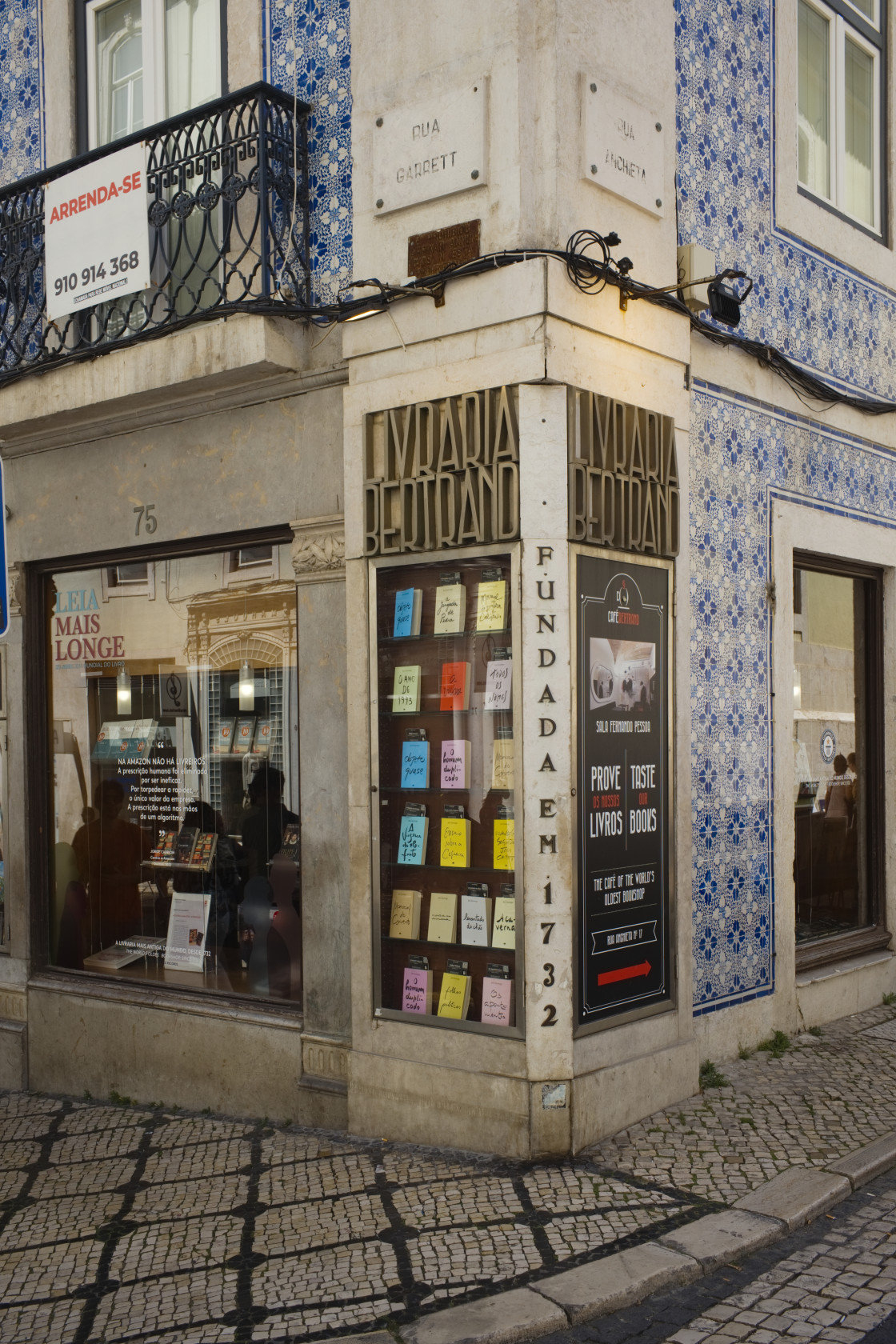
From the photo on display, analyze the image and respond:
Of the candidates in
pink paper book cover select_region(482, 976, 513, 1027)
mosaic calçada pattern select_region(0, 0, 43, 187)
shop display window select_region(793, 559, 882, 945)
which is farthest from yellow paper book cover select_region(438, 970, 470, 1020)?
mosaic calçada pattern select_region(0, 0, 43, 187)

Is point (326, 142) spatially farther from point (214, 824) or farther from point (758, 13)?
point (214, 824)

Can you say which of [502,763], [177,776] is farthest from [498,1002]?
[177,776]

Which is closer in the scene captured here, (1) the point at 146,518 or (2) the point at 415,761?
(2) the point at 415,761

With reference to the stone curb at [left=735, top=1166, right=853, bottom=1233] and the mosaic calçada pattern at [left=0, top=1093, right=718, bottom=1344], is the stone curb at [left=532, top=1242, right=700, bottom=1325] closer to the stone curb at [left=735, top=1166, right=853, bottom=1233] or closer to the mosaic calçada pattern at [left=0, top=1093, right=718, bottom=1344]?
the mosaic calçada pattern at [left=0, top=1093, right=718, bottom=1344]

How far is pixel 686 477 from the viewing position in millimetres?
6395

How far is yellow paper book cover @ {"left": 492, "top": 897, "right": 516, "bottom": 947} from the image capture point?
5629 mm

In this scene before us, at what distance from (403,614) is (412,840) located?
1.10m

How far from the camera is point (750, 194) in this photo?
7266 mm

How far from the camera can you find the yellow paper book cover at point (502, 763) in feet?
18.7

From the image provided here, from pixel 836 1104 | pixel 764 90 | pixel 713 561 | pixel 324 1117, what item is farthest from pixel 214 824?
pixel 764 90

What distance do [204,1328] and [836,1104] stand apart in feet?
11.1

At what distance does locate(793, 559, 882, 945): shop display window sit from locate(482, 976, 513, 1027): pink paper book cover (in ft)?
9.43

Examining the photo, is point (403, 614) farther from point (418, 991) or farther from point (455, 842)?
point (418, 991)

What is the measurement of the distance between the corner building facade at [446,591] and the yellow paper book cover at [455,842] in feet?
0.14
